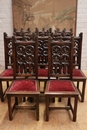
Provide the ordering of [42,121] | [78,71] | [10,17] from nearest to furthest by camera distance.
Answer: [42,121] < [78,71] < [10,17]

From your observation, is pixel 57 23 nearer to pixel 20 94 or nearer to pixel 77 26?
pixel 77 26

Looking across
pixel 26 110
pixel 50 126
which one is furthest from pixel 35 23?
pixel 50 126

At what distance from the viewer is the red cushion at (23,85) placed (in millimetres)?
2215

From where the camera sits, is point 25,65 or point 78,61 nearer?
point 25,65

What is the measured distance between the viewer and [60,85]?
230cm

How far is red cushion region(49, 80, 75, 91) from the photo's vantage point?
7.27ft

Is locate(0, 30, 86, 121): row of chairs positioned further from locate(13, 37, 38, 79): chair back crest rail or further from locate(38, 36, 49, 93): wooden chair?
locate(38, 36, 49, 93): wooden chair

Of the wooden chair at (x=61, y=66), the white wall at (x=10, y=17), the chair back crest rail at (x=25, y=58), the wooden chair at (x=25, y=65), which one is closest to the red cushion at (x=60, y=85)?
the wooden chair at (x=61, y=66)

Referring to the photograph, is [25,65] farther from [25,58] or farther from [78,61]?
[78,61]

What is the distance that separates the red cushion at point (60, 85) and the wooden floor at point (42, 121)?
438mm

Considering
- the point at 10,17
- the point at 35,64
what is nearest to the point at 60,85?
the point at 35,64

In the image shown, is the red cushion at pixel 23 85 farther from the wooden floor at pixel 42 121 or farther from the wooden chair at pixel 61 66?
the wooden floor at pixel 42 121

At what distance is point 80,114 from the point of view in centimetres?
243

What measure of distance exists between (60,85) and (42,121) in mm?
535
